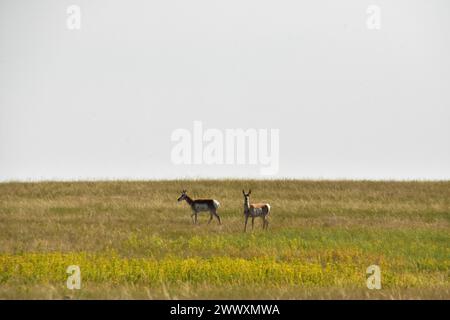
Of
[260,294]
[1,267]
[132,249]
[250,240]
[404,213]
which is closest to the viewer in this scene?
[260,294]

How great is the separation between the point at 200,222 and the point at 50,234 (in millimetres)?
7518

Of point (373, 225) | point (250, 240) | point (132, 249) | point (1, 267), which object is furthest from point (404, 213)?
point (1, 267)

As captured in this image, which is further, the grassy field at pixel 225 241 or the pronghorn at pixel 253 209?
the pronghorn at pixel 253 209

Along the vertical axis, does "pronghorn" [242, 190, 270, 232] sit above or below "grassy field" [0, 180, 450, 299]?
above

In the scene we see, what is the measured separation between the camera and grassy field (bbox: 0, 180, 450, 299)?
1359 centimetres

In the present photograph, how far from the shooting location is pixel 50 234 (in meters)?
28.0

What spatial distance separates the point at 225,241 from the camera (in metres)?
24.8

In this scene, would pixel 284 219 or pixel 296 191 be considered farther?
pixel 296 191

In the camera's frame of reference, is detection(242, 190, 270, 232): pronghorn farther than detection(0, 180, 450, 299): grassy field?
Yes

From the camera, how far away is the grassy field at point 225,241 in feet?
44.6

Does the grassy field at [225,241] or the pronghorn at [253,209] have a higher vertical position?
the pronghorn at [253,209]

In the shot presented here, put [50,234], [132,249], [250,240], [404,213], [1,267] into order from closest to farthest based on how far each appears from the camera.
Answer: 1. [1,267]
2. [132,249]
3. [250,240]
4. [50,234]
5. [404,213]
